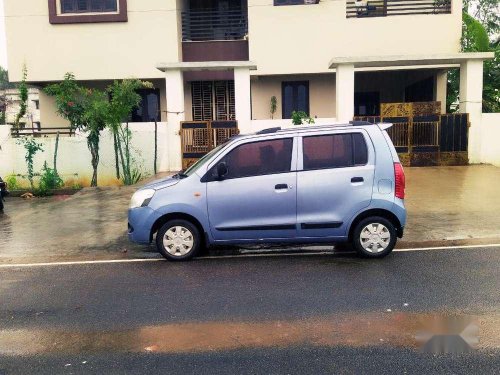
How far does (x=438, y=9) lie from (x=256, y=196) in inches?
652

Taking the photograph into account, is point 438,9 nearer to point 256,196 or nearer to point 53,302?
point 256,196

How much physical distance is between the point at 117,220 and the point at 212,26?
13.2 m

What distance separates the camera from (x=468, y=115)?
16547 millimetres

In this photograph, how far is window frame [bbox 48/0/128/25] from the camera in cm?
2044

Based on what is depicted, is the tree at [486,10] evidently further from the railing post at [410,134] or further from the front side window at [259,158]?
the front side window at [259,158]

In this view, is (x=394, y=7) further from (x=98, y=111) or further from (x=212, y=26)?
(x=98, y=111)

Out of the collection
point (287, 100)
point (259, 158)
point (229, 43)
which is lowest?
point (259, 158)

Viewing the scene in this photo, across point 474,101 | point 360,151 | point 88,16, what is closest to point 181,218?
point 360,151

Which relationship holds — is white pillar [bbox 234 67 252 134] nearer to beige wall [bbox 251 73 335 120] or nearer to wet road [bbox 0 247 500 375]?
beige wall [bbox 251 73 335 120]

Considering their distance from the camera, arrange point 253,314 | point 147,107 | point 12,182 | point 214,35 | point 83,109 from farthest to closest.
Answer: point 147,107 → point 214,35 → point 12,182 → point 83,109 → point 253,314

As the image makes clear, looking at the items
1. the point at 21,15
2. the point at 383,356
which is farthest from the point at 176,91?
the point at 383,356

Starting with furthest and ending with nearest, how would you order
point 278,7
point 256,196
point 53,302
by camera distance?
1. point 278,7
2. point 256,196
3. point 53,302

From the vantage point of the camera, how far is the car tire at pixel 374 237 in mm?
7363

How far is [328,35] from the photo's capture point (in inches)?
786
